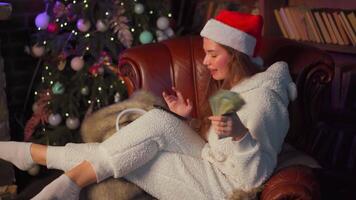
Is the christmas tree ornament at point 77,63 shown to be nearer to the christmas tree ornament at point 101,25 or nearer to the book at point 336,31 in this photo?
the christmas tree ornament at point 101,25

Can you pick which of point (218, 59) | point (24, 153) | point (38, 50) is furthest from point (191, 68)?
point (38, 50)

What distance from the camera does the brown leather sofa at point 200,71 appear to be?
234cm

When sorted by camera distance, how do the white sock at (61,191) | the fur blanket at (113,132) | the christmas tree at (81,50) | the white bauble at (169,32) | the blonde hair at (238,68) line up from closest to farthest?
1. the white sock at (61,191)
2. the fur blanket at (113,132)
3. the blonde hair at (238,68)
4. the christmas tree at (81,50)
5. the white bauble at (169,32)

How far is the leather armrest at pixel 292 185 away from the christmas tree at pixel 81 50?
5.00 feet

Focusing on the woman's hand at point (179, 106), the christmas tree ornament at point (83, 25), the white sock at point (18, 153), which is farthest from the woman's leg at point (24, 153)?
the christmas tree ornament at point (83, 25)

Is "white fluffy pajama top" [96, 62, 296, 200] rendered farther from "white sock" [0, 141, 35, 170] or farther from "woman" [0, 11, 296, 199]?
"white sock" [0, 141, 35, 170]

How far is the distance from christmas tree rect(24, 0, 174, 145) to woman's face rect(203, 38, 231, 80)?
1.09m

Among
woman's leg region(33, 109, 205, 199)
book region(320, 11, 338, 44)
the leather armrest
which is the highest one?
book region(320, 11, 338, 44)

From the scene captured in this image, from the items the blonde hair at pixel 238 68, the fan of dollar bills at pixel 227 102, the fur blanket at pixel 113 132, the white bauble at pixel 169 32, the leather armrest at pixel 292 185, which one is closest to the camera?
the fan of dollar bills at pixel 227 102

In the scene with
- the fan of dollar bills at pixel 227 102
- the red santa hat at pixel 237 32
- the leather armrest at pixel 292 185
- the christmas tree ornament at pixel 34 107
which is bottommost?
the christmas tree ornament at pixel 34 107

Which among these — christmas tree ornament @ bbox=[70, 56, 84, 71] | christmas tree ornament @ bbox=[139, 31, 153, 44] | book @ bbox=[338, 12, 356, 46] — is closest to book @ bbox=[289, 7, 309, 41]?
book @ bbox=[338, 12, 356, 46]

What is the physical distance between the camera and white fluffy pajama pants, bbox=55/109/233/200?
1.92 meters

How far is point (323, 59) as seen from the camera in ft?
7.64

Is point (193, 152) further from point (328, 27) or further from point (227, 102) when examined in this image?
point (328, 27)
